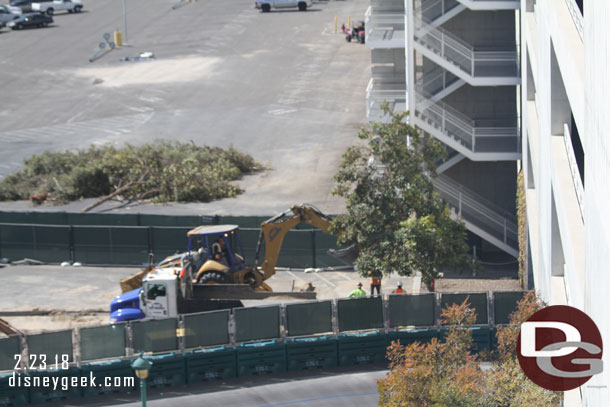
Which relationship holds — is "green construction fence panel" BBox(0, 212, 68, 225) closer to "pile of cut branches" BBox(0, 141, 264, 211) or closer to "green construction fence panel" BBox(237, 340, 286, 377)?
"pile of cut branches" BBox(0, 141, 264, 211)

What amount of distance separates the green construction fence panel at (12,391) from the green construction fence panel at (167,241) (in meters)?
13.5

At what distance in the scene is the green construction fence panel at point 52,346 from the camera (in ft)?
92.8

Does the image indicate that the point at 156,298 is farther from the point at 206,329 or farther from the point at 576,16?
the point at 576,16

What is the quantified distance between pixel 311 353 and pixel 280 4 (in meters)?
71.0

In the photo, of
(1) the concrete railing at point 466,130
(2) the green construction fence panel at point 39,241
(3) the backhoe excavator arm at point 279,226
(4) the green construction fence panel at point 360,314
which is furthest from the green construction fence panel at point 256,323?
(2) the green construction fence panel at point 39,241

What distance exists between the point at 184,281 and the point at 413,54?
45.2 ft

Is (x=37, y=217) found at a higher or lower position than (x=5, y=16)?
lower

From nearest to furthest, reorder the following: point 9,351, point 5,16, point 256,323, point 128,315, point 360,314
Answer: point 9,351, point 256,323, point 360,314, point 128,315, point 5,16

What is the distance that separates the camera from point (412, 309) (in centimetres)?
3094

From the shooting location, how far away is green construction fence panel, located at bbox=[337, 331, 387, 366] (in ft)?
100

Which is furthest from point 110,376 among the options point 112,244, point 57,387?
point 112,244

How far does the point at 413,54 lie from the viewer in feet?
128

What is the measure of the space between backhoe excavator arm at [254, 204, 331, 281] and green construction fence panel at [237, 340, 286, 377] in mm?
4556

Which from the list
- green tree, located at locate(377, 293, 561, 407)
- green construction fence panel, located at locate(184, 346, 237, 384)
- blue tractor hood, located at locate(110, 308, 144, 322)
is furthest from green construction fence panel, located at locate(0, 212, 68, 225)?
green tree, located at locate(377, 293, 561, 407)
